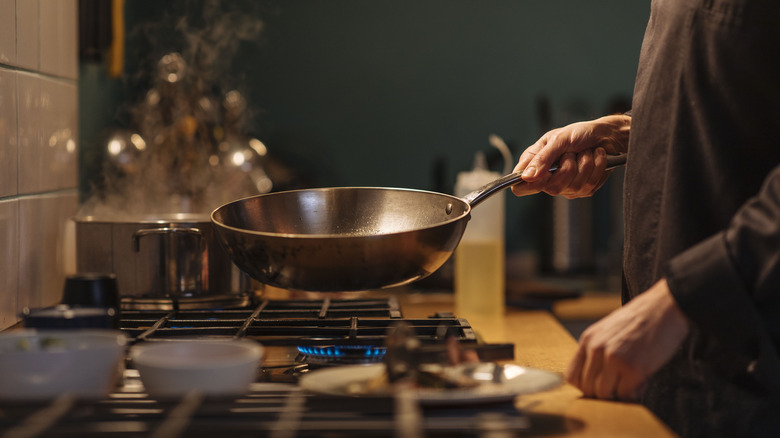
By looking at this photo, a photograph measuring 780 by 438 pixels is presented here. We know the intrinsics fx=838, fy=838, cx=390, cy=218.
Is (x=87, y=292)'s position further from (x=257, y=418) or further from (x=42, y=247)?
(x=42, y=247)

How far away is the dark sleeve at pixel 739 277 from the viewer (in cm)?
72

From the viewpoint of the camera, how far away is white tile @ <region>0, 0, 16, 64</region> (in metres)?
1.19

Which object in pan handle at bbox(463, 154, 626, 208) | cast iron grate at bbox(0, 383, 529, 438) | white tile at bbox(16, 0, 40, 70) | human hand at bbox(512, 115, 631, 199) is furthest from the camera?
→ white tile at bbox(16, 0, 40, 70)

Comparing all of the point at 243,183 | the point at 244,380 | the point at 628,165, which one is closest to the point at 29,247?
the point at 243,183

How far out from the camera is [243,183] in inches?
76.5

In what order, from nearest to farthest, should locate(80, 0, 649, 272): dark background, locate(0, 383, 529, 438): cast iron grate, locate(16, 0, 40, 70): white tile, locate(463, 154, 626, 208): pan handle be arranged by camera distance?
locate(0, 383, 529, 438): cast iron grate
locate(463, 154, 626, 208): pan handle
locate(16, 0, 40, 70): white tile
locate(80, 0, 649, 272): dark background

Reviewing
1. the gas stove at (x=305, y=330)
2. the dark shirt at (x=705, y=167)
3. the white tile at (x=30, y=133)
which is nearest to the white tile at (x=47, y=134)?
the white tile at (x=30, y=133)

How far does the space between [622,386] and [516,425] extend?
9.4 inches

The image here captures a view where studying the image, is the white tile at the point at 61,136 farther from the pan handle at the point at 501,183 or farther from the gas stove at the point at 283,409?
the pan handle at the point at 501,183

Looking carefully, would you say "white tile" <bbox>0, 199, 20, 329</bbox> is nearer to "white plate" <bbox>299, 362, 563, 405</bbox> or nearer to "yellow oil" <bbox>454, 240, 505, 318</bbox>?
"white plate" <bbox>299, 362, 563, 405</bbox>

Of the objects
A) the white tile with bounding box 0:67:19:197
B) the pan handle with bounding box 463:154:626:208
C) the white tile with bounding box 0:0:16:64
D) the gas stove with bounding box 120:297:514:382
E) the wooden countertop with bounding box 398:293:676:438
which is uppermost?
the white tile with bounding box 0:0:16:64

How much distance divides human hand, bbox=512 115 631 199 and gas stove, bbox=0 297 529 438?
245 mm

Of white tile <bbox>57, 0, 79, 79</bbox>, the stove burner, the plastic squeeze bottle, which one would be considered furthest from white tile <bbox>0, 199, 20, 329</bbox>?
the plastic squeeze bottle

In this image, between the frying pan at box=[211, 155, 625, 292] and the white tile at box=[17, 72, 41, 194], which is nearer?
the frying pan at box=[211, 155, 625, 292]
